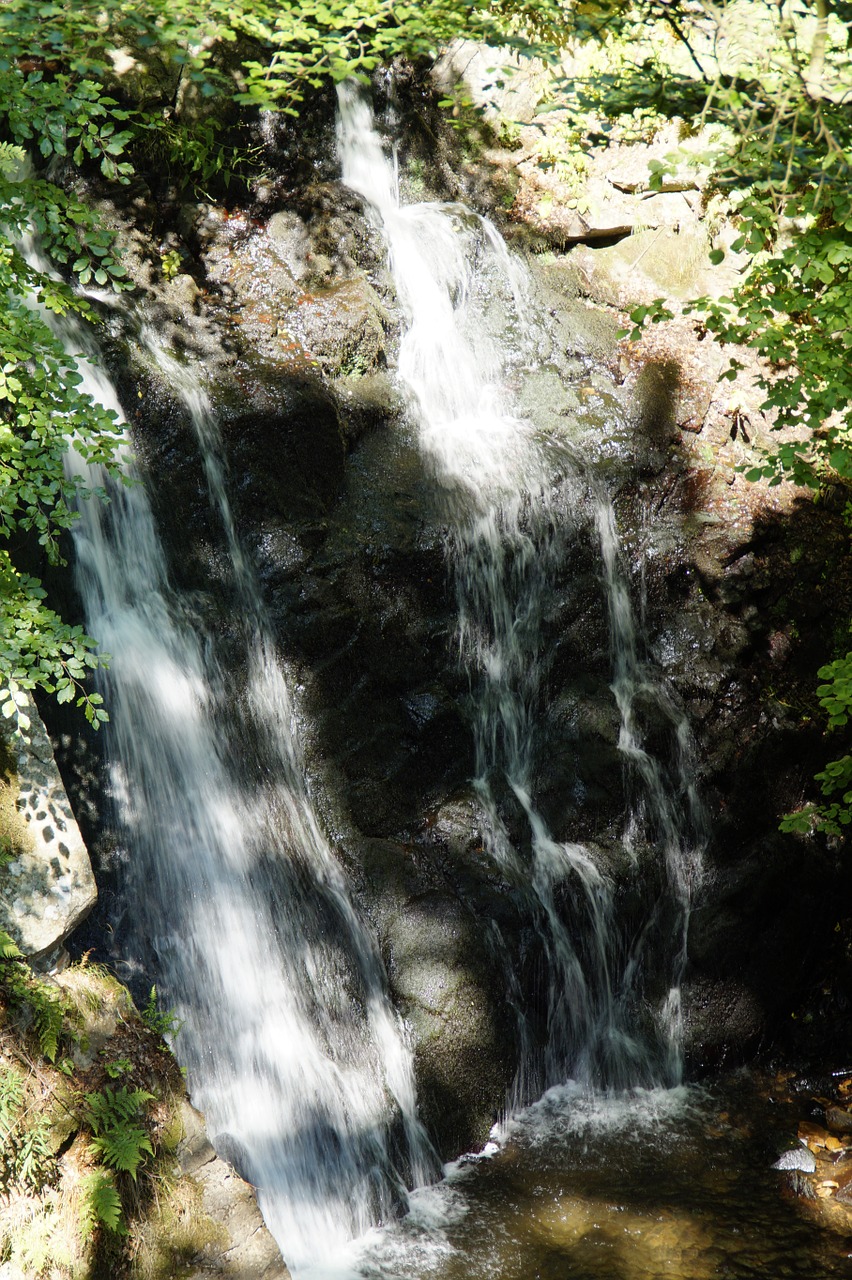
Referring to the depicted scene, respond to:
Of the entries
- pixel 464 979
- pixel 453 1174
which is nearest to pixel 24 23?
pixel 464 979

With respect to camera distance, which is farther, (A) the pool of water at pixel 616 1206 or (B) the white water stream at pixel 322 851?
(B) the white water stream at pixel 322 851

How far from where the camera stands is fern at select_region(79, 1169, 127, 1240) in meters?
3.69

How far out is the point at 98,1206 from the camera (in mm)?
3705

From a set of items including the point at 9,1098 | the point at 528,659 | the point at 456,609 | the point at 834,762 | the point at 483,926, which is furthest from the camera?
the point at 528,659

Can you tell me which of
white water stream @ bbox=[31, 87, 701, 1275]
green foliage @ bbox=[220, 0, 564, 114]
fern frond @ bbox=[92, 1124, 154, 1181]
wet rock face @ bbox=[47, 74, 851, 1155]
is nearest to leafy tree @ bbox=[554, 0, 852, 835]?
green foliage @ bbox=[220, 0, 564, 114]

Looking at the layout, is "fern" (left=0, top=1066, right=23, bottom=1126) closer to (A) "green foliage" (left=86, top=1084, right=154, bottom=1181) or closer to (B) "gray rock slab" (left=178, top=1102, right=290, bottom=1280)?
(A) "green foliage" (left=86, top=1084, right=154, bottom=1181)


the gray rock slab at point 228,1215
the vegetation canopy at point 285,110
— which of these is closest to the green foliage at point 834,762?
the vegetation canopy at point 285,110

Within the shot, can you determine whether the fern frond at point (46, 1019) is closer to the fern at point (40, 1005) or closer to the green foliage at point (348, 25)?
the fern at point (40, 1005)

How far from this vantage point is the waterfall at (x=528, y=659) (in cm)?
604

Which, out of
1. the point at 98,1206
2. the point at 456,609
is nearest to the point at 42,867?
the point at 98,1206

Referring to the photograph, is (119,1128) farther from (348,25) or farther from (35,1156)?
(348,25)

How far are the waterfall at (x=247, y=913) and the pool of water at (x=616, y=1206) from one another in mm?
324

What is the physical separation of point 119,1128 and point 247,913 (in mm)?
1490

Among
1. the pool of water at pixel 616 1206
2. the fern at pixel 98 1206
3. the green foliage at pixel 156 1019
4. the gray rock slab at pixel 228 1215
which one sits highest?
the green foliage at pixel 156 1019
